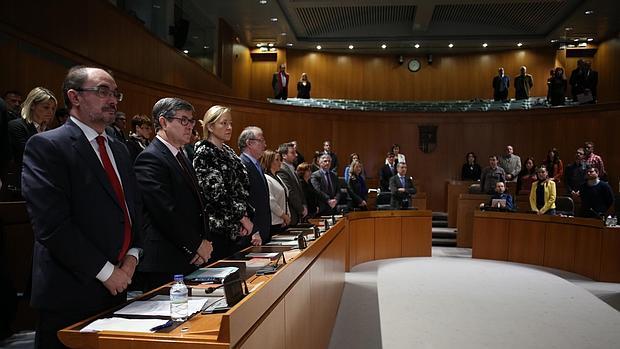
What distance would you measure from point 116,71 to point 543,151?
10.1 metres

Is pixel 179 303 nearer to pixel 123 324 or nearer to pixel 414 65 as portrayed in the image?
pixel 123 324

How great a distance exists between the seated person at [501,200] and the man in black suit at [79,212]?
7.21 meters

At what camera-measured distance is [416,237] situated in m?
8.30

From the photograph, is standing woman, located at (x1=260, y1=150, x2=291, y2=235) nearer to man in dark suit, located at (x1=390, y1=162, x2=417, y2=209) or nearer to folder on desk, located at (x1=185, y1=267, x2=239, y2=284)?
folder on desk, located at (x1=185, y1=267, x2=239, y2=284)

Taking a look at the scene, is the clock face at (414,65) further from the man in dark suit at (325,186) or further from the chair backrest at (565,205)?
the man in dark suit at (325,186)

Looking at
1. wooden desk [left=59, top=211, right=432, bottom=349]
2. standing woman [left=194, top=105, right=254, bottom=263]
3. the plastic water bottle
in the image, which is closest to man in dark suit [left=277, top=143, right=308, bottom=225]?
wooden desk [left=59, top=211, right=432, bottom=349]

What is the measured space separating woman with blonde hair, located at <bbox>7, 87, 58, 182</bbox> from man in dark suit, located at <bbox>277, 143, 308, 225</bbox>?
2084 mm

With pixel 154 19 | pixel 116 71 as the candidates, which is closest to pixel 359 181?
pixel 116 71

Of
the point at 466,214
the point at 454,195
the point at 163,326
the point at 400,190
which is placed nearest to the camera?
the point at 163,326

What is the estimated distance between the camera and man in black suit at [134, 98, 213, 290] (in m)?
2.31

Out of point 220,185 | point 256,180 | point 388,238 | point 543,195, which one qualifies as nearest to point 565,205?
point 543,195

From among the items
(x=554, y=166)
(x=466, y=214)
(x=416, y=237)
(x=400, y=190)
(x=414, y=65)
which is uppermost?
(x=414, y=65)

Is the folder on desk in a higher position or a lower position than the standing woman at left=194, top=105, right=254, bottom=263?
lower

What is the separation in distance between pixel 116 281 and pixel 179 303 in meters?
0.30
